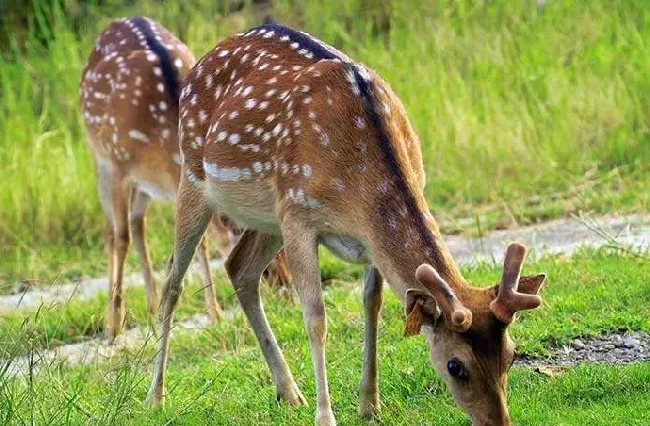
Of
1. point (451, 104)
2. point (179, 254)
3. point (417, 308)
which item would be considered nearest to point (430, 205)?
point (451, 104)

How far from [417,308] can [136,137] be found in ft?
15.2

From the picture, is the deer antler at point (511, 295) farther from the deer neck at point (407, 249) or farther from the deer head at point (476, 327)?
the deer neck at point (407, 249)

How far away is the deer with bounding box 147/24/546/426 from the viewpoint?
5.70 m

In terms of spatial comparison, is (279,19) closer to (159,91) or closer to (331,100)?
(159,91)

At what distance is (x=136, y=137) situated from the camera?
10.0 meters

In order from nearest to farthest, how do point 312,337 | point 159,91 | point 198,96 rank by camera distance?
point 312,337 → point 198,96 → point 159,91

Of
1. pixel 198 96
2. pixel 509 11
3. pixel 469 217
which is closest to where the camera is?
pixel 198 96

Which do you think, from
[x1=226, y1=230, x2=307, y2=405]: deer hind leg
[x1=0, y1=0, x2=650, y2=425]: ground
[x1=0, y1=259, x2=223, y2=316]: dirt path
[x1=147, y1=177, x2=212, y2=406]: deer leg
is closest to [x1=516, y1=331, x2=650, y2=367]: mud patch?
[x1=0, y1=0, x2=650, y2=425]: ground

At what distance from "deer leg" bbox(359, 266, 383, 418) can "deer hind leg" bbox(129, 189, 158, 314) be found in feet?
11.2

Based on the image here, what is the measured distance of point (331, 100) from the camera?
256 inches

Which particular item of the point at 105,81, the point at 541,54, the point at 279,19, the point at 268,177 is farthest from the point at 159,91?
the point at 279,19

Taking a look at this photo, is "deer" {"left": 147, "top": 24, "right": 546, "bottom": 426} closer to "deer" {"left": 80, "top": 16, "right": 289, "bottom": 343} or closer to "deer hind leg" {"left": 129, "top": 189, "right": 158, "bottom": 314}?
"deer" {"left": 80, "top": 16, "right": 289, "bottom": 343}

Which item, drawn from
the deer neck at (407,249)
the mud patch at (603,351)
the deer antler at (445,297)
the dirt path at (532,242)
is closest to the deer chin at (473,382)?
the deer antler at (445,297)

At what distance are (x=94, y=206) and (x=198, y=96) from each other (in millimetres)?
5032
